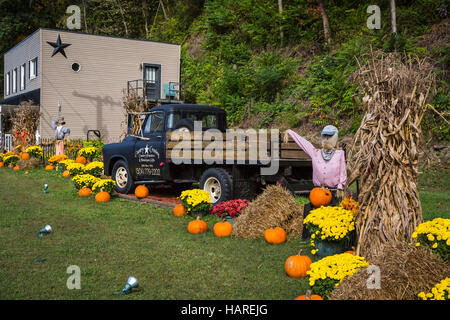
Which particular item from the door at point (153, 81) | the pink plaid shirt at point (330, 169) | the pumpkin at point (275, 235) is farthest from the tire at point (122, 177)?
the door at point (153, 81)

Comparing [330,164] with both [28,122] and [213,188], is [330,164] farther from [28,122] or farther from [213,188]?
[28,122]

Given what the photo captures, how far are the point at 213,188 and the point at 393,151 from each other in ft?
16.5

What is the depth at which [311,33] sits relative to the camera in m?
22.7

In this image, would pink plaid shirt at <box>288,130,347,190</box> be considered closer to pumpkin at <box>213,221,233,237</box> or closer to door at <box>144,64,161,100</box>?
pumpkin at <box>213,221,233,237</box>

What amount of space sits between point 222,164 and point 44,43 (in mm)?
20923

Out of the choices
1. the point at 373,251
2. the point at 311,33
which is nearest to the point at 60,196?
the point at 373,251

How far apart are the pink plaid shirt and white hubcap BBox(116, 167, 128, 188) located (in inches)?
259

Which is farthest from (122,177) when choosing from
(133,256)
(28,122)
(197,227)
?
(28,122)

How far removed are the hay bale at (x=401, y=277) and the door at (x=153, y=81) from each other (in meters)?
26.4

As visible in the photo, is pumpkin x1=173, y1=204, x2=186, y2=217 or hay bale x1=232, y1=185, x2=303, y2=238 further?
pumpkin x1=173, y1=204, x2=186, y2=217

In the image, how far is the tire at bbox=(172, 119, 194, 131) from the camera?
10256 mm

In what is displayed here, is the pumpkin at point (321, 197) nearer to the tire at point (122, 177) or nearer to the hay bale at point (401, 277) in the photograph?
the hay bale at point (401, 277)

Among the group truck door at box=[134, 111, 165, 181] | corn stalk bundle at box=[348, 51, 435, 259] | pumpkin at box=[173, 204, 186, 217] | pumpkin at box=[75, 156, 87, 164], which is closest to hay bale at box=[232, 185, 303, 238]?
pumpkin at box=[173, 204, 186, 217]

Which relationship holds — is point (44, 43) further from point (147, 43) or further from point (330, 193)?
point (330, 193)
